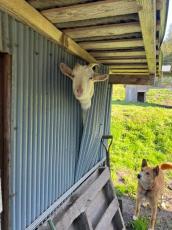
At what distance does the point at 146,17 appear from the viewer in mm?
2076

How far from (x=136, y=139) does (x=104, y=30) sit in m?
7.17

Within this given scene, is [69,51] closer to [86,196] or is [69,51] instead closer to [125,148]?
[86,196]

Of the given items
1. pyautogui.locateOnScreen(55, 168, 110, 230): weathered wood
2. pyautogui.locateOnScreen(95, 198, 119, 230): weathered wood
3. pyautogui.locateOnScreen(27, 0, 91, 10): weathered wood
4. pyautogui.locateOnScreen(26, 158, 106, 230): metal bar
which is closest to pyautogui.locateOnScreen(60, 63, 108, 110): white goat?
pyautogui.locateOnScreen(27, 0, 91, 10): weathered wood

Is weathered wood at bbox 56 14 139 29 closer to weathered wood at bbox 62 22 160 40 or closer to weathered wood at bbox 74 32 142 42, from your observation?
weathered wood at bbox 62 22 160 40

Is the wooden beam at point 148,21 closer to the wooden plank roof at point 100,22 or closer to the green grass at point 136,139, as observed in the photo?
the wooden plank roof at point 100,22

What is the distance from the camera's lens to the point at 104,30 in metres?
2.64

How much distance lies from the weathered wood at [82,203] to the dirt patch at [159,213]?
43.1 inches

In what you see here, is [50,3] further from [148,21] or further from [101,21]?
[148,21]

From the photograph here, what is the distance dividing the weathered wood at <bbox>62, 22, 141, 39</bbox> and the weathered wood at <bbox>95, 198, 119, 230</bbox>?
2.47m

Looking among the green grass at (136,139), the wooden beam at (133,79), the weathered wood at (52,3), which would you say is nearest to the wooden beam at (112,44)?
the weathered wood at (52,3)

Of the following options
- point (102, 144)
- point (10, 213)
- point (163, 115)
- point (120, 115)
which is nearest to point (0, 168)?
point (10, 213)

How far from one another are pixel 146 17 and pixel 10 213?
182cm

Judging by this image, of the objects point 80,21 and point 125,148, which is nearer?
point 80,21

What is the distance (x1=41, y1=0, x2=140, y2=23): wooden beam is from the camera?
2041 millimetres
